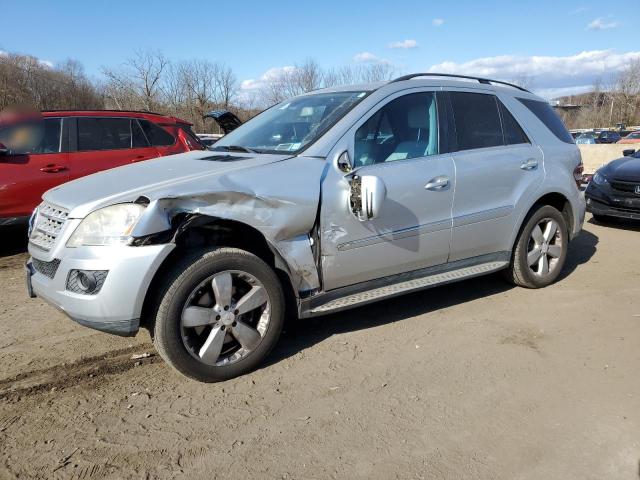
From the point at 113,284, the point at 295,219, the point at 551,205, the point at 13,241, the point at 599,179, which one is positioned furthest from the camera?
the point at 599,179

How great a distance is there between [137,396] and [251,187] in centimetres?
140

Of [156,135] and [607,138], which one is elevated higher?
[156,135]

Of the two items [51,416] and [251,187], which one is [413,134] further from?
[51,416]

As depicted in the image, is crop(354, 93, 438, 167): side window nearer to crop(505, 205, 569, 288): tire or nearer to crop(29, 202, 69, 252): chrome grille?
crop(505, 205, 569, 288): tire

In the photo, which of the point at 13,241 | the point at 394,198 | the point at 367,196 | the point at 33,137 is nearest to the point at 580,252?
the point at 394,198

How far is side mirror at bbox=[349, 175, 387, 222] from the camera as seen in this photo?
3.16 metres

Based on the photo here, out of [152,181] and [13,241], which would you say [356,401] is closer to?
[152,181]

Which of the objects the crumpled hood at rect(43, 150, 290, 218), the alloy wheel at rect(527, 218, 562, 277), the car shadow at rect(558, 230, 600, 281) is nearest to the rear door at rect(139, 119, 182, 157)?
the crumpled hood at rect(43, 150, 290, 218)

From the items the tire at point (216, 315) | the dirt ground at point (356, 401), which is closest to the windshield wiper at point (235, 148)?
the tire at point (216, 315)

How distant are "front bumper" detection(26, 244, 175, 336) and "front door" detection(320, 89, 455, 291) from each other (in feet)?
3.57

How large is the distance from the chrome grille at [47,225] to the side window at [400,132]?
188 cm

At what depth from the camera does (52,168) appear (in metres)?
6.05

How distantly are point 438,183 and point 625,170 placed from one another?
546 centimetres

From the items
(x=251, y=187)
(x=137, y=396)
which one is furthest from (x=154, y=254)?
(x=137, y=396)
